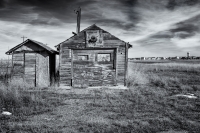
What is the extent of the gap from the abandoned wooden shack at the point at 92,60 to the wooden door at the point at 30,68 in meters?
2.20

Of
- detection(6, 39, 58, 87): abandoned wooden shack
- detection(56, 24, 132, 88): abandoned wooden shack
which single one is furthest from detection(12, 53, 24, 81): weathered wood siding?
detection(56, 24, 132, 88): abandoned wooden shack

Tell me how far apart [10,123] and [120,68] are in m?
8.32

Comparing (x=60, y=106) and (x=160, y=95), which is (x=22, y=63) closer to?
(x=60, y=106)

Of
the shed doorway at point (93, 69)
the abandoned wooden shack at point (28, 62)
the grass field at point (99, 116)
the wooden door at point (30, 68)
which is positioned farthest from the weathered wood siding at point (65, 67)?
the grass field at point (99, 116)

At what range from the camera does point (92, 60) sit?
12.1 meters

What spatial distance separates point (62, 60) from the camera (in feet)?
39.6

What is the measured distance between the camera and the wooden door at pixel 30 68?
493 inches

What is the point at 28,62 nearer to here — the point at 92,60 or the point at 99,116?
the point at 92,60

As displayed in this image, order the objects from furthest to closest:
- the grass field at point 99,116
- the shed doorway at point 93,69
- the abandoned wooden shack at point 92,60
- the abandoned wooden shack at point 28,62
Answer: the abandoned wooden shack at point 28,62, the shed doorway at point 93,69, the abandoned wooden shack at point 92,60, the grass field at point 99,116

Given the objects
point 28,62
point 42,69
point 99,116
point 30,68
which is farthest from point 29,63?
point 99,116

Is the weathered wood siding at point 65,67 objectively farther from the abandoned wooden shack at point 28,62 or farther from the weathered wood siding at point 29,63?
the weathered wood siding at point 29,63

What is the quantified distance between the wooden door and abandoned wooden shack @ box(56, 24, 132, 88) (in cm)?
220

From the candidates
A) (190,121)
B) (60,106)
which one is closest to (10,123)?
(60,106)

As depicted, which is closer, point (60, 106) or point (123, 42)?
point (60, 106)
